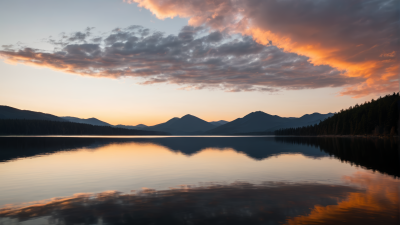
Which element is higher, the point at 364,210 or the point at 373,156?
the point at 373,156

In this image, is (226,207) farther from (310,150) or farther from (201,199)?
(310,150)

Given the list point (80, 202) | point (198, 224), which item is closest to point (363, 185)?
point (198, 224)

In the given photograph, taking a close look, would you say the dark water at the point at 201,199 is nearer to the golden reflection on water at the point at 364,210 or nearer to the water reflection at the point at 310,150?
the golden reflection on water at the point at 364,210

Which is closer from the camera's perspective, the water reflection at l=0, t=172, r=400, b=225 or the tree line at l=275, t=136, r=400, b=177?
the water reflection at l=0, t=172, r=400, b=225

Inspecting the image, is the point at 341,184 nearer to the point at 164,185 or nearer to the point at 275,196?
the point at 275,196

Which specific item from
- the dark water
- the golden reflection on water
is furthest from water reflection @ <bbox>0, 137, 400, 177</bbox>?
the dark water

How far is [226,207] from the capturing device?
690 inches

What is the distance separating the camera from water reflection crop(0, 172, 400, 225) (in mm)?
15156

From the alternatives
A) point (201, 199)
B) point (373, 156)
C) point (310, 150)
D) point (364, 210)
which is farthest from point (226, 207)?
point (310, 150)

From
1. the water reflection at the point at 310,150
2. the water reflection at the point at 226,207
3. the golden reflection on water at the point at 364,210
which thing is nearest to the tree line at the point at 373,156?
the water reflection at the point at 310,150

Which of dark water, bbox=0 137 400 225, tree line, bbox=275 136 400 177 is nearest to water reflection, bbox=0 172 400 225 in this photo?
dark water, bbox=0 137 400 225

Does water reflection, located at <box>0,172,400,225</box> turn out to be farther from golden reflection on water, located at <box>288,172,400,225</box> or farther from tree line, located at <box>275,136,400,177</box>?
tree line, located at <box>275,136,400,177</box>

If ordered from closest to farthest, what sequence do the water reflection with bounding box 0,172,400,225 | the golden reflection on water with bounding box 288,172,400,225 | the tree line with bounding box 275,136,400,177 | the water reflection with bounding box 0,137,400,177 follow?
the golden reflection on water with bounding box 288,172,400,225 < the water reflection with bounding box 0,172,400,225 < the tree line with bounding box 275,136,400,177 < the water reflection with bounding box 0,137,400,177

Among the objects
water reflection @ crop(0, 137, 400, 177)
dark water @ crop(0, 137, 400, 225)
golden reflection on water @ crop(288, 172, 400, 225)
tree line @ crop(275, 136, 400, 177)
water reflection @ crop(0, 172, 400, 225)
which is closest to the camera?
golden reflection on water @ crop(288, 172, 400, 225)
